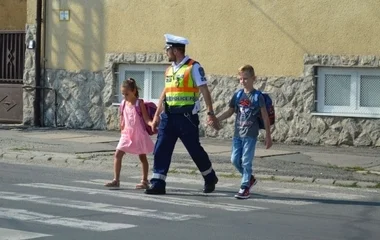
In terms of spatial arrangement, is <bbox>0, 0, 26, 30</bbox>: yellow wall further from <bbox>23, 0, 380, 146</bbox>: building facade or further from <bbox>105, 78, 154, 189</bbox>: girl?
<bbox>105, 78, 154, 189</bbox>: girl

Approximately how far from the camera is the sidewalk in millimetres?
14195

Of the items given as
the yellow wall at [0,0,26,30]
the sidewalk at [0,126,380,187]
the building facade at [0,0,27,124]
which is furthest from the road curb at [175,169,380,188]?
the yellow wall at [0,0,26,30]

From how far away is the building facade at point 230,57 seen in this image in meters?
17.4

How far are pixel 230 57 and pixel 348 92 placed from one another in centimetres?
237

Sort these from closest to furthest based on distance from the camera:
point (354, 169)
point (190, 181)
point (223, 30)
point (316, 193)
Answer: point (316, 193) < point (190, 181) < point (354, 169) < point (223, 30)

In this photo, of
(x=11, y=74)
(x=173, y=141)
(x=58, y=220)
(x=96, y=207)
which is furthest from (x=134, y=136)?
(x=11, y=74)

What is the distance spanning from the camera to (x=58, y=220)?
9938mm

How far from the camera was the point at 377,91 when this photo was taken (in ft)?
57.1

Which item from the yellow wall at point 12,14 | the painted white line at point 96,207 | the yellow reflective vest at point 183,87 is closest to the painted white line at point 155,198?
the painted white line at point 96,207

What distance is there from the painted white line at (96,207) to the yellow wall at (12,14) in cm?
1173

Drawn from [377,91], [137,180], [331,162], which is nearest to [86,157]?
[137,180]

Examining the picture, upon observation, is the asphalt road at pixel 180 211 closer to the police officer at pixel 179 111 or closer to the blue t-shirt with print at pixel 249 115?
the police officer at pixel 179 111

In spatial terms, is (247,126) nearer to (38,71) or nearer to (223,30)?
(223,30)

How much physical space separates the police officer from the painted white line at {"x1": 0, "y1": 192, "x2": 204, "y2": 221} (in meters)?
1.22
